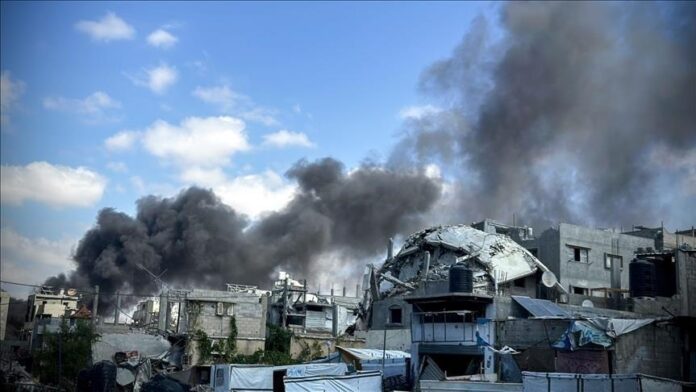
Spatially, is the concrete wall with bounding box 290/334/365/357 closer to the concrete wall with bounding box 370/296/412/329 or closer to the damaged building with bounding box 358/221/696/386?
the concrete wall with bounding box 370/296/412/329

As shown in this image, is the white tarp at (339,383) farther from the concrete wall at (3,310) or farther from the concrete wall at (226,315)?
the concrete wall at (3,310)

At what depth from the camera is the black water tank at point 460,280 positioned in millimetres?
33844

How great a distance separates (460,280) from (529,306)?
3.95 meters

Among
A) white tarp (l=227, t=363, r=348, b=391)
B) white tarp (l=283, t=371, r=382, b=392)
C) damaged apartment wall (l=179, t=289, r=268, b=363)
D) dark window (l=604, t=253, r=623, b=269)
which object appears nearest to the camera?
white tarp (l=283, t=371, r=382, b=392)

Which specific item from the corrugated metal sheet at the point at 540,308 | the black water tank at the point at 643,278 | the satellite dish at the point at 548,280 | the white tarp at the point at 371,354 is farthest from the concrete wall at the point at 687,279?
the white tarp at the point at 371,354

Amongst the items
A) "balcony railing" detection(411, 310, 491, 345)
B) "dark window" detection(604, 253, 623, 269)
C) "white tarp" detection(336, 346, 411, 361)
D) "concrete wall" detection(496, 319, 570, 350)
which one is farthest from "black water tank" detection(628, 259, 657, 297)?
"white tarp" detection(336, 346, 411, 361)

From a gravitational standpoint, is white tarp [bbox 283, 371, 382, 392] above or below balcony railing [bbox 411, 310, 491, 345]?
below

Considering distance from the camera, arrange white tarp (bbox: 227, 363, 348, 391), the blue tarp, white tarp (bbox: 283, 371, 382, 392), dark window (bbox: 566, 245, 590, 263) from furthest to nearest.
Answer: dark window (bbox: 566, 245, 590, 263)
white tarp (bbox: 227, 363, 348, 391)
the blue tarp
white tarp (bbox: 283, 371, 382, 392)

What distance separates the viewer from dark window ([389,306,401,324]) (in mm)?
42406

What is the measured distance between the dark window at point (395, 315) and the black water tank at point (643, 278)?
47.6 feet

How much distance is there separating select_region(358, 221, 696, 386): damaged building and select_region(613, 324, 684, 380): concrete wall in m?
0.04

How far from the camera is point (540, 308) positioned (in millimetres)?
34500

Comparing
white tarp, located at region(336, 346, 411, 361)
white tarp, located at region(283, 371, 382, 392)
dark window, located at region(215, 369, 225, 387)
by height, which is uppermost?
white tarp, located at region(336, 346, 411, 361)

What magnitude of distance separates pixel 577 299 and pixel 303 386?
982 inches
